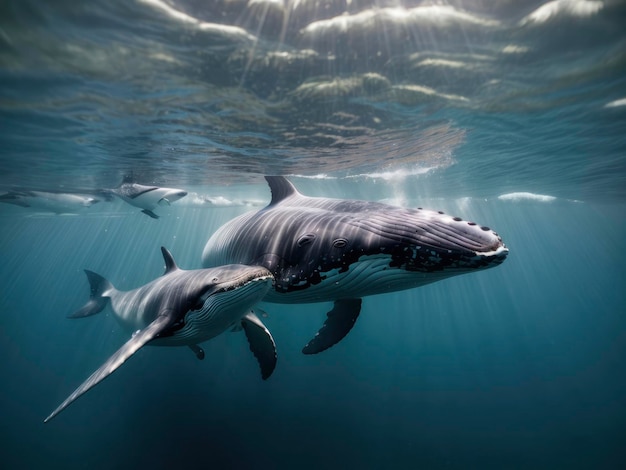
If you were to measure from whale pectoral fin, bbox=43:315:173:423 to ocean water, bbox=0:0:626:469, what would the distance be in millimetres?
5910

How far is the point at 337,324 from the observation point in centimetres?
530

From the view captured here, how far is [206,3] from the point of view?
5.91 metres

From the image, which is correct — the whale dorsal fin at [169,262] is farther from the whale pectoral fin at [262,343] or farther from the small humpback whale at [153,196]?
the small humpback whale at [153,196]

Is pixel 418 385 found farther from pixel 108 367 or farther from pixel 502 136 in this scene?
pixel 108 367

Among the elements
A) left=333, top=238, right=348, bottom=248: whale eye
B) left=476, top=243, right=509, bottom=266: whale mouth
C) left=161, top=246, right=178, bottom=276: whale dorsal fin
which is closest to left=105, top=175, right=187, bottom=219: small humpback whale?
left=161, top=246, right=178, bottom=276: whale dorsal fin

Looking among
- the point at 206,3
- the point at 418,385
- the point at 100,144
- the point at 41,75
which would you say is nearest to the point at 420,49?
the point at 206,3

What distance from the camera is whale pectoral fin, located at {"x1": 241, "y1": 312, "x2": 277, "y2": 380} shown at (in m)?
5.96

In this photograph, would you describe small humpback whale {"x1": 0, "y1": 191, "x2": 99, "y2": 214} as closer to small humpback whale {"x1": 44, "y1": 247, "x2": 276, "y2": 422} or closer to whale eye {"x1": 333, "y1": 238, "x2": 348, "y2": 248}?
small humpback whale {"x1": 44, "y1": 247, "x2": 276, "y2": 422}

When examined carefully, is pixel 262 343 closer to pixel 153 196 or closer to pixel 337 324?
pixel 337 324

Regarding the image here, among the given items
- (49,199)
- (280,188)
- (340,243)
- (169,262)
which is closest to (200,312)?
(340,243)

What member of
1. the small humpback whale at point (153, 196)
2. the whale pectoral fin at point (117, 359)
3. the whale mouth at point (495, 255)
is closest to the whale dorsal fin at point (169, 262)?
the whale pectoral fin at point (117, 359)

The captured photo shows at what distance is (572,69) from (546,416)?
75.1 ft

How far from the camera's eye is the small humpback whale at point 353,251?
10.0 ft

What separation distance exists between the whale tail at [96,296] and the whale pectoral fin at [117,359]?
930 cm
